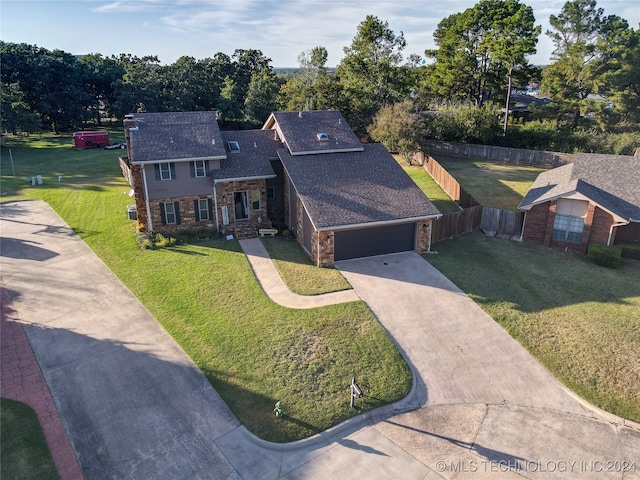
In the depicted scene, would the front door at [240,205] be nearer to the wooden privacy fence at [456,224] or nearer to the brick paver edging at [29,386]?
the wooden privacy fence at [456,224]

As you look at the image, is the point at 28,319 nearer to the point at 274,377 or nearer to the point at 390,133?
the point at 274,377

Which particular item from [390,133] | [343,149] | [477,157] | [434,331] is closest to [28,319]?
[434,331]

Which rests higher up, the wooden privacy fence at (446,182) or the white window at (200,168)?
the white window at (200,168)

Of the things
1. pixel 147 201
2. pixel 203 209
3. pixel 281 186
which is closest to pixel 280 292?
pixel 203 209

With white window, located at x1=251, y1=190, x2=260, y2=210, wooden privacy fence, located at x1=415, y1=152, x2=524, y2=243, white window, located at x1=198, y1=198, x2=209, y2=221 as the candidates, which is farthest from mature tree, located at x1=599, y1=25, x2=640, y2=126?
white window, located at x1=198, y1=198, x2=209, y2=221

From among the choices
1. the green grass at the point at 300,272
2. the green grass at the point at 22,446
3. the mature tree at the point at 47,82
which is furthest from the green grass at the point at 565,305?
the mature tree at the point at 47,82

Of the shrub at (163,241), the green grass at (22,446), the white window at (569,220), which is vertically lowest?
the green grass at (22,446)

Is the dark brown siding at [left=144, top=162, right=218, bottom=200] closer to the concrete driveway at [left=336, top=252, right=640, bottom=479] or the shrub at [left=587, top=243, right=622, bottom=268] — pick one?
the concrete driveway at [left=336, top=252, right=640, bottom=479]
